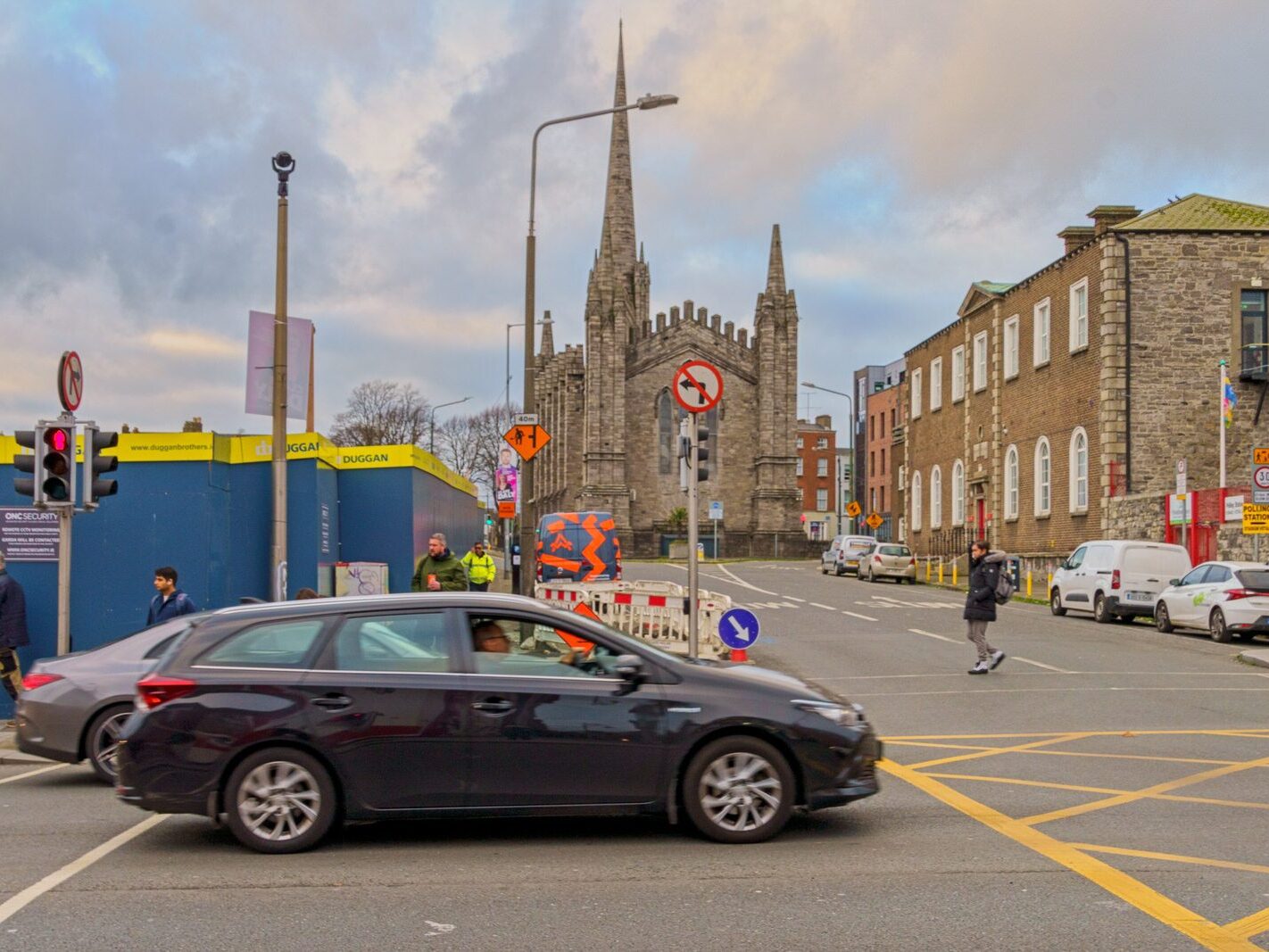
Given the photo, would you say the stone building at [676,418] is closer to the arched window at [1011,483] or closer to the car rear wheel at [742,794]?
the arched window at [1011,483]

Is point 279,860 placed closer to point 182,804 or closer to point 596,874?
point 182,804

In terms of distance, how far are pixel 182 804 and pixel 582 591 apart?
14.6 metres

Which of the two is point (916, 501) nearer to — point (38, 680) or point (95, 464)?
point (95, 464)

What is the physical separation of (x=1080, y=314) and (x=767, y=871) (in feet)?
121

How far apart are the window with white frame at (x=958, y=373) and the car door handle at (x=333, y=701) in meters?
47.7

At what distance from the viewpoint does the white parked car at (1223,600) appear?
75.7ft

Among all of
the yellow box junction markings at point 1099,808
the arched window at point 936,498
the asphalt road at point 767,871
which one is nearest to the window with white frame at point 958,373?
the arched window at point 936,498

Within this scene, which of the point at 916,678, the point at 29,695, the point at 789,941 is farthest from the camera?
the point at 916,678

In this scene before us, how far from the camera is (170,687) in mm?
7848

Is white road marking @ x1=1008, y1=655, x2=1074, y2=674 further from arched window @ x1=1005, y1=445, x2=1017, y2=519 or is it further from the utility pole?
arched window @ x1=1005, y1=445, x2=1017, y2=519

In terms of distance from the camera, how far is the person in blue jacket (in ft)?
41.5

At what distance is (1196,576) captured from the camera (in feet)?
82.7

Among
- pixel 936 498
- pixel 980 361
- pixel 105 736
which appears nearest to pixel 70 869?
pixel 105 736

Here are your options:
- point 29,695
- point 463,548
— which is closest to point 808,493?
point 463,548
